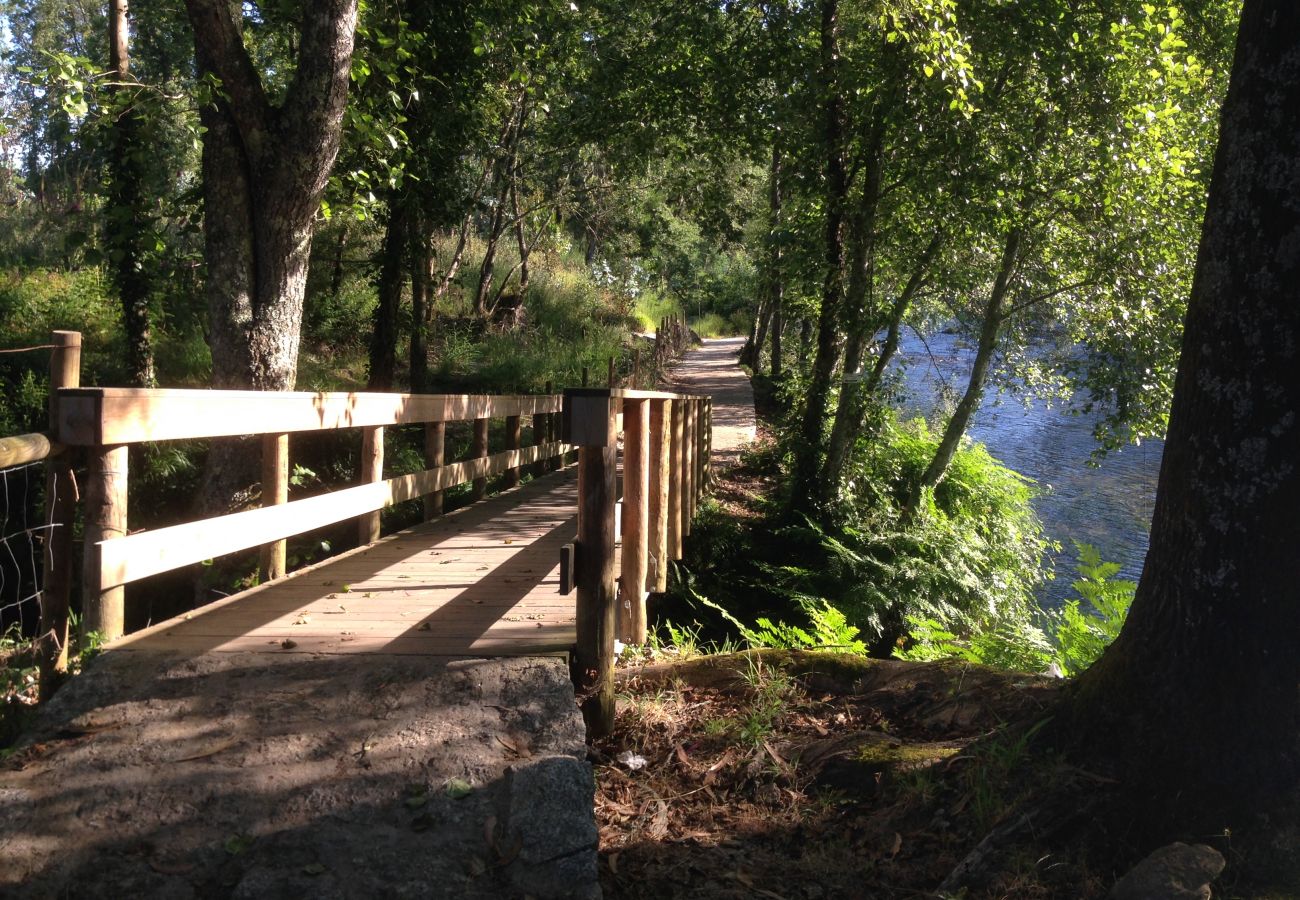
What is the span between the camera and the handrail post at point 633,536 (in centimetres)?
539

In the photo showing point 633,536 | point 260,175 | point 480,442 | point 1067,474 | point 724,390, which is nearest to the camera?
point 633,536

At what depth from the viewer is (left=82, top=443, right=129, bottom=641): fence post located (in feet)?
12.2

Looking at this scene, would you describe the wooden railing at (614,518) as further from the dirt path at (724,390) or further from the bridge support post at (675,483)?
the dirt path at (724,390)

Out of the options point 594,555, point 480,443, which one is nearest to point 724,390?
point 480,443

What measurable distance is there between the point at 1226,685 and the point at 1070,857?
0.75 meters

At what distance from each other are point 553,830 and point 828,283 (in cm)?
1057

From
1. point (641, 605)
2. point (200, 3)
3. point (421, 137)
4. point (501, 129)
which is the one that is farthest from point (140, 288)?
point (641, 605)

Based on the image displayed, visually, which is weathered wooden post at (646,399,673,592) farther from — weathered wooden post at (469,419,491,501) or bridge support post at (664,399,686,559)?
weathered wooden post at (469,419,491,501)

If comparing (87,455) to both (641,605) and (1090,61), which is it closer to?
(641,605)

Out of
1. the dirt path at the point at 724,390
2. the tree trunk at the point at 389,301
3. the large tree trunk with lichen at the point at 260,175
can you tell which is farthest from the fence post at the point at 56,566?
the dirt path at the point at 724,390

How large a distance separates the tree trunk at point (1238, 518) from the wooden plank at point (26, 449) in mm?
3846

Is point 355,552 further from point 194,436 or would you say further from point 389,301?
point 389,301

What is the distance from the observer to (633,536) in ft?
17.8

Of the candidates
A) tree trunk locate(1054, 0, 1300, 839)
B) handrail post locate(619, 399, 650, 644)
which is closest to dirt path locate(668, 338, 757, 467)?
handrail post locate(619, 399, 650, 644)
